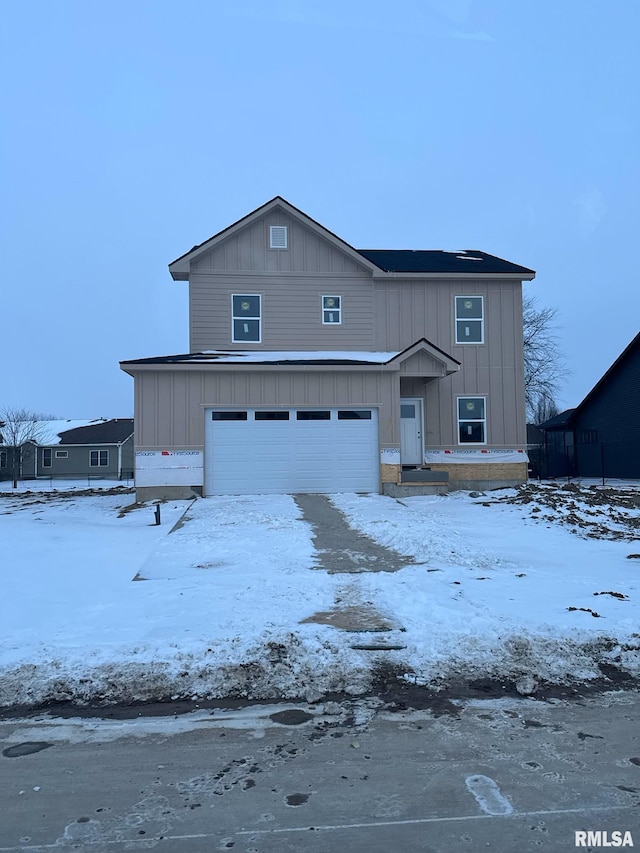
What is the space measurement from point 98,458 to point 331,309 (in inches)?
1270

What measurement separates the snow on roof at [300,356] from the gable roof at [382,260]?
261 centimetres

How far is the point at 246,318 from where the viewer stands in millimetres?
18516

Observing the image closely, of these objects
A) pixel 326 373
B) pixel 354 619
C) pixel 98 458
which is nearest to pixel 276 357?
pixel 326 373

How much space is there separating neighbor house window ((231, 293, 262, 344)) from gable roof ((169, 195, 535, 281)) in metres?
1.73

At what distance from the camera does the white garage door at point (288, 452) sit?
1627cm

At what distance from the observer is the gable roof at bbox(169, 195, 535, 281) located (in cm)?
1816

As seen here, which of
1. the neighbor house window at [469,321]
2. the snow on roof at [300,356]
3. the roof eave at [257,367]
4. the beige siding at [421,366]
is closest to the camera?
the roof eave at [257,367]

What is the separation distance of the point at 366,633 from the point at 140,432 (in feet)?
38.5

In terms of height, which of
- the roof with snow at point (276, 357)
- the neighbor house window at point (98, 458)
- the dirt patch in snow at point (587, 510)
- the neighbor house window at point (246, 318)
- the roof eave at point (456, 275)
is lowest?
the dirt patch in snow at point (587, 510)

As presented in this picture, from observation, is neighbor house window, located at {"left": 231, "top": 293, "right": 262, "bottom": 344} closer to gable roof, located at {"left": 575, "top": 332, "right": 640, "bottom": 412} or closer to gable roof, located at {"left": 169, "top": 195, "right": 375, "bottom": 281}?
gable roof, located at {"left": 169, "top": 195, "right": 375, "bottom": 281}

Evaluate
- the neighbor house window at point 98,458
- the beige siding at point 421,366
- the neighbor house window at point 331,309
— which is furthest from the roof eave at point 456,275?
the neighbor house window at point 98,458

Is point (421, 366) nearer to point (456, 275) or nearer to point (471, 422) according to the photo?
point (471, 422)

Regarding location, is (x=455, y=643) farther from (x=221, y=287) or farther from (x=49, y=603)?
(x=221, y=287)

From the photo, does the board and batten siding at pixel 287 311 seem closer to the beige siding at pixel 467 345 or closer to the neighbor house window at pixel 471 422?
the beige siding at pixel 467 345
